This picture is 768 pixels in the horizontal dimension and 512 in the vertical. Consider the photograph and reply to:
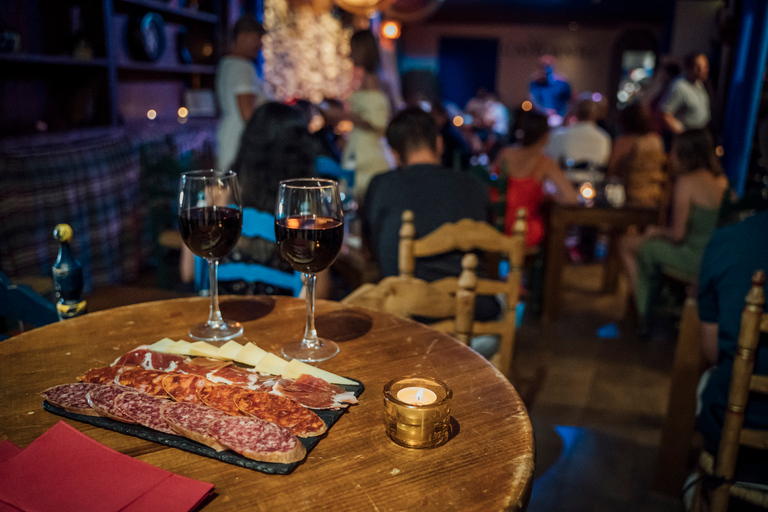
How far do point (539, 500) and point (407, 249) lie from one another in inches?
38.7

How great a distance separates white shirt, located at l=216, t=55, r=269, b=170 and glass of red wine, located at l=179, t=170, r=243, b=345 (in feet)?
8.38

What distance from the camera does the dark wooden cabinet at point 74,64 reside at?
3.36m

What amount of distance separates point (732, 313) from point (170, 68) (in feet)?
15.0

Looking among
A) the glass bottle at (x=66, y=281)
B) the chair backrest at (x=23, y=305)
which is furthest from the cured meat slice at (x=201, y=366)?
the chair backrest at (x=23, y=305)

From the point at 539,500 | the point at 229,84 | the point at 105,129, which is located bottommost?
the point at 539,500

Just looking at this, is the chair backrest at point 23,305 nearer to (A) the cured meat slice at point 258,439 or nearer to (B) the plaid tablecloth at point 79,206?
(A) the cured meat slice at point 258,439

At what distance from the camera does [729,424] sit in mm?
1214

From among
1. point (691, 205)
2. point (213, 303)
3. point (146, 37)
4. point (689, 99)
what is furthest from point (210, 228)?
point (689, 99)

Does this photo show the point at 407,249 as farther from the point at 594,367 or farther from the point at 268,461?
the point at 594,367

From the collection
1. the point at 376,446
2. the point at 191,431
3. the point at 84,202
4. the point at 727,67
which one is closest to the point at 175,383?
the point at 191,431

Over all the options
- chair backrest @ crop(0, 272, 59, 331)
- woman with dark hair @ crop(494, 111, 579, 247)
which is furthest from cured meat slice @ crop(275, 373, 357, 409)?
woman with dark hair @ crop(494, 111, 579, 247)

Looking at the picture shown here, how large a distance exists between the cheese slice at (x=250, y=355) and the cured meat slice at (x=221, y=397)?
0.08 metres

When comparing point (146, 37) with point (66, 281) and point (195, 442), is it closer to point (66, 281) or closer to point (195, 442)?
point (66, 281)

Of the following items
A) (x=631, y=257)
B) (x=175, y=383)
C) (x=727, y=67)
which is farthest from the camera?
(x=727, y=67)
